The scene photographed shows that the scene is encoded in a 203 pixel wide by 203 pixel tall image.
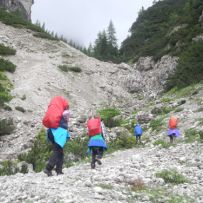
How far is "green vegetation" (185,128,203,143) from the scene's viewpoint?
14728 millimetres

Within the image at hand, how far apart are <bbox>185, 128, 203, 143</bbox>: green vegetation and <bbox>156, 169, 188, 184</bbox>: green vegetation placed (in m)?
5.24

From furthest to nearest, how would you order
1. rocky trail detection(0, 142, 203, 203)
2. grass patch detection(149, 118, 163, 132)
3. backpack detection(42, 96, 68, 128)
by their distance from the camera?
1. grass patch detection(149, 118, 163, 132)
2. backpack detection(42, 96, 68, 128)
3. rocky trail detection(0, 142, 203, 203)

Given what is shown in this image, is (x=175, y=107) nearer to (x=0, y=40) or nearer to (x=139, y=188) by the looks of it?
(x=139, y=188)

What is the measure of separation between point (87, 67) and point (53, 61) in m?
3.63

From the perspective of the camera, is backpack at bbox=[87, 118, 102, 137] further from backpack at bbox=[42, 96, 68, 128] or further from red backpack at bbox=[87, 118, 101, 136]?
backpack at bbox=[42, 96, 68, 128]

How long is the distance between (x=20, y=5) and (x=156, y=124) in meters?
86.2

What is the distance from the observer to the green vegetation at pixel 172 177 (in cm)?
889

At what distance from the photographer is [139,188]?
26.5 ft

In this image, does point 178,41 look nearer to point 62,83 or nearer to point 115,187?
point 62,83

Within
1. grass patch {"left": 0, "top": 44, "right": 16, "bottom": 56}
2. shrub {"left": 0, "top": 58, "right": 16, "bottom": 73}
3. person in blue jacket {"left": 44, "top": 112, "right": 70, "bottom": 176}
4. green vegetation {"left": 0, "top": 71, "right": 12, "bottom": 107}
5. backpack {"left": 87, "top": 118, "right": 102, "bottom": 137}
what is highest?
grass patch {"left": 0, "top": 44, "right": 16, "bottom": 56}

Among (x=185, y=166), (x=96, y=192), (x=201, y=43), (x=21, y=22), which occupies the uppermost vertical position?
(x=21, y=22)

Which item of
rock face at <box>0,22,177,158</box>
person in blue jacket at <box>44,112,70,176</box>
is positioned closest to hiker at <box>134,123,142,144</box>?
rock face at <box>0,22,177,158</box>

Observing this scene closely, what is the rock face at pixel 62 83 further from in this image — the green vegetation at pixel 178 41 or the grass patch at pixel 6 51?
the green vegetation at pixel 178 41

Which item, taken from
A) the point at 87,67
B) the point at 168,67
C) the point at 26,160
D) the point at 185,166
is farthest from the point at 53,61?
the point at 185,166
